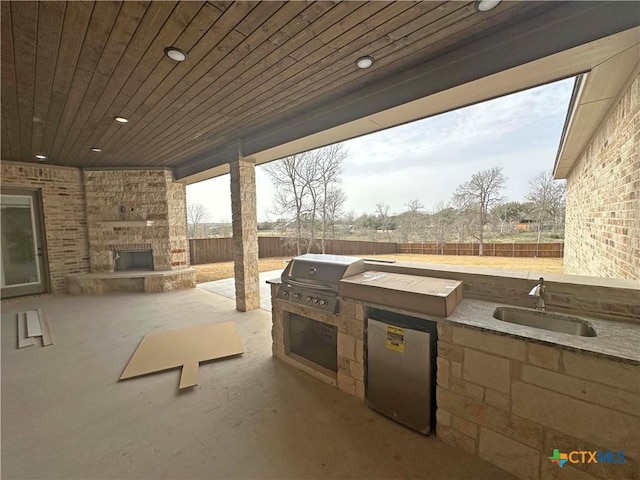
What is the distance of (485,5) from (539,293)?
5.73 ft

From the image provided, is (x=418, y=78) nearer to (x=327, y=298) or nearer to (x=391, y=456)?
(x=327, y=298)

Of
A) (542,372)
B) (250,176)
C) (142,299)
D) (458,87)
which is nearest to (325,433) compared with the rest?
(542,372)

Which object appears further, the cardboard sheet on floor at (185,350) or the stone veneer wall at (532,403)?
the cardboard sheet on floor at (185,350)

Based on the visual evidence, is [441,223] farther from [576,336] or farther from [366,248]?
[576,336]

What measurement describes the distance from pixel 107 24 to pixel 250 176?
259cm

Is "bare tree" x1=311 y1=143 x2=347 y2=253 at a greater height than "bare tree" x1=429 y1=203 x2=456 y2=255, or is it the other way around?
"bare tree" x1=311 y1=143 x2=347 y2=253

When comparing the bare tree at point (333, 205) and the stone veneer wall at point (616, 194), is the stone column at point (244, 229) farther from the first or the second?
the bare tree at point (333, 205)

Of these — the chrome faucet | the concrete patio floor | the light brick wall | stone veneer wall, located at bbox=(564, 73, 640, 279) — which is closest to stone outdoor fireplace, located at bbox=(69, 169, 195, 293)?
the concrete patio floor

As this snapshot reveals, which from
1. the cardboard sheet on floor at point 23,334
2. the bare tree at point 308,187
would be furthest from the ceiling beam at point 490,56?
the bare tree at point 308,187

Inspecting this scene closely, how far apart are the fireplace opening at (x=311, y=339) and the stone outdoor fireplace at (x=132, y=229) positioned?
13.7 ft

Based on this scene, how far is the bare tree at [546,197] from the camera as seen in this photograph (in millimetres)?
8094

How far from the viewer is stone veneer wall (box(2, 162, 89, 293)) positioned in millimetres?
5246

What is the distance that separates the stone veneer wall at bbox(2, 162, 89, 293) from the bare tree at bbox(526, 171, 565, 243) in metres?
12.7

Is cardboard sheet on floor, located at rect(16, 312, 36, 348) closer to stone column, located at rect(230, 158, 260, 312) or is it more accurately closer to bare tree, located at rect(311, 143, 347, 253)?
stone column, located at rect(230, 158, 260, 312)
